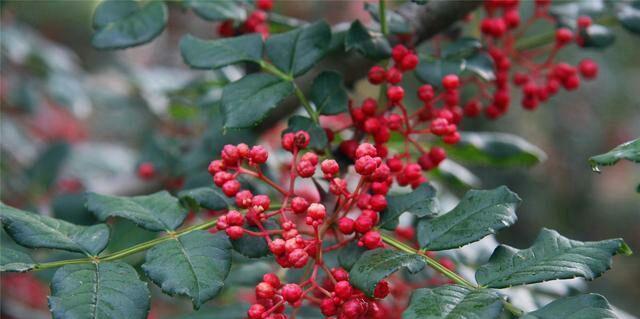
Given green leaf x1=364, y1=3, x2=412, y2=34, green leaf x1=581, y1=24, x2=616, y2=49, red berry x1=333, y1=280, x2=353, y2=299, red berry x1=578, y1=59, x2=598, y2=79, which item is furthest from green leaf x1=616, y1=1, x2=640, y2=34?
red berry x1=333, y1=280, x2=353, y2=299

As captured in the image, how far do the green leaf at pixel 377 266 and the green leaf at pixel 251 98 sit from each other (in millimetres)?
244

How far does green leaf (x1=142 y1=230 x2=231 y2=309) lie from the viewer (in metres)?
0.79

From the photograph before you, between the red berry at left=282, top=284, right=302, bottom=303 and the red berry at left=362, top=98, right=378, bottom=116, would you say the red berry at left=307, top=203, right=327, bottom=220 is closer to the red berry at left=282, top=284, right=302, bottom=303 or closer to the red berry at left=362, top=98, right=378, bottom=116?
the red berry at left=282, top=284, right=302, bottom=303

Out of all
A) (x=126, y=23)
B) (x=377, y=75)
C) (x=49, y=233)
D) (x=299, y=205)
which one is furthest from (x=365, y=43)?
(x=49, y=233)

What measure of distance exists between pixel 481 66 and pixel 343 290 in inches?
17.9

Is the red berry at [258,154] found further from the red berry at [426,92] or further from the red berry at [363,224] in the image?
the red berry at [426,92]

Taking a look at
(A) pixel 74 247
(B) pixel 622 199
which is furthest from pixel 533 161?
(B) pixel 622 199

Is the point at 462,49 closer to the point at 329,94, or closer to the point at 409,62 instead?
the point at 409,62

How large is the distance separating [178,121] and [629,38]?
2960 mm

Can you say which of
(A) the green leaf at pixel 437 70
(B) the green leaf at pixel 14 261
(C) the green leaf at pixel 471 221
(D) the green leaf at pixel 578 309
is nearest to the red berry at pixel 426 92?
(A) the green leaf at pixel 437 70

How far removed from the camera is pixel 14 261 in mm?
857

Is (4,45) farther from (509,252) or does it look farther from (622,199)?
(622,199)

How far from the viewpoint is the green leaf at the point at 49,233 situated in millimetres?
861

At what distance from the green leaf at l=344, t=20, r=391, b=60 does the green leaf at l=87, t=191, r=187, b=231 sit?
0.32 meters
